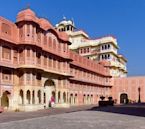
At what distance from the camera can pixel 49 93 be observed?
41781mm

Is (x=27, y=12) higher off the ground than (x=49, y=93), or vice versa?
(x=27, y=12)

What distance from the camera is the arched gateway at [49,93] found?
133 feet

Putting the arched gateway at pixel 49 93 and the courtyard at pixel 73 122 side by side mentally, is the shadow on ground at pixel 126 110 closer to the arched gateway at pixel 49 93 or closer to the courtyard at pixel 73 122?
the courtyard at pixel 73 122

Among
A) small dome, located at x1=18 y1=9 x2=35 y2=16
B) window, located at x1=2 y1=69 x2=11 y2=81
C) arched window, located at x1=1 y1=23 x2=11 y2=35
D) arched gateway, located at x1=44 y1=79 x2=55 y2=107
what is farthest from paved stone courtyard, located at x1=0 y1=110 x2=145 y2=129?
arched gateway, located at x1=44 y1=79 x2=55 y2=107

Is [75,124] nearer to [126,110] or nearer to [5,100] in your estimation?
[126,110]

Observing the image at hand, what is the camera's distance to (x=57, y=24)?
88312 millimetres

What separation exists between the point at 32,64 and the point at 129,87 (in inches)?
1936

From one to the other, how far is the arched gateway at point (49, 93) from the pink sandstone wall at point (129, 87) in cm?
3894

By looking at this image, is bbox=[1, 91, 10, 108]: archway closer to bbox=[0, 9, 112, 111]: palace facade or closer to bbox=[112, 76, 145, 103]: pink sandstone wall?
bbox=[0, 9, 112, 111]: palace facade

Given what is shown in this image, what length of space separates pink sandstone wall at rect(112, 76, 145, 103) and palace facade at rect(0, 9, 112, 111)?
119ft

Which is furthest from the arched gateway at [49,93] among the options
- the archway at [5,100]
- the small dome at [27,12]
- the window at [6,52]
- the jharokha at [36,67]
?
the small dome at [27,12]

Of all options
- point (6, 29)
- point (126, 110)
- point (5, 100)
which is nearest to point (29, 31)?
point (6, 29)

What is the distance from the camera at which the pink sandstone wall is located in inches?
3056

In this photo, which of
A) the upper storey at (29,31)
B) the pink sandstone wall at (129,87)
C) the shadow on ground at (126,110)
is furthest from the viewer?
the pink sandstone wall at (129,87)
